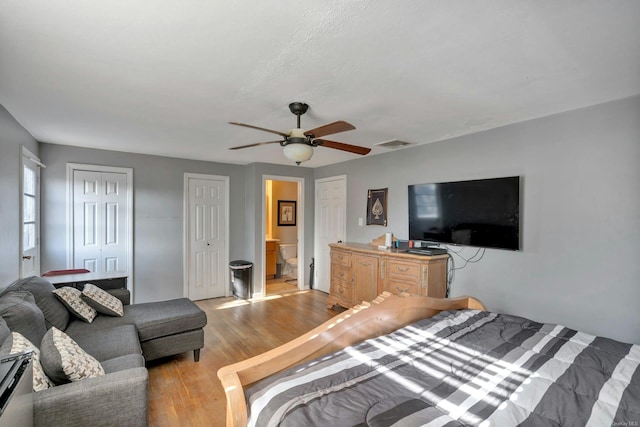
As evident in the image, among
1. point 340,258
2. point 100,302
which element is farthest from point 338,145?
point 100,302

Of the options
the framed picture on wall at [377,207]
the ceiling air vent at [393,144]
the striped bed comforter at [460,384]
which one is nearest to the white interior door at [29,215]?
the striped bed comforter at [460,384]

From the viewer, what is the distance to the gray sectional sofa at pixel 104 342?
1442 mm

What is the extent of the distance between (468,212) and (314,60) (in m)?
2.33

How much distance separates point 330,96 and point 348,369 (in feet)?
6.00

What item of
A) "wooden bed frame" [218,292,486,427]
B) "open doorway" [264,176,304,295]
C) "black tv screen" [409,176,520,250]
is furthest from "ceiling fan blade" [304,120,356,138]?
"open doorway" [264,176,304,295]

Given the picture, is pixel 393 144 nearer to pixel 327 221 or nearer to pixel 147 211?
pixel 327 221

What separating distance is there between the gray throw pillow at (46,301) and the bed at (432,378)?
195cm

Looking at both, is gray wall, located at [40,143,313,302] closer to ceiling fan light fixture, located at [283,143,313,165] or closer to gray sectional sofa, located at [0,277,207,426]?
gray sectional sofa, located at [0,277,207,426]

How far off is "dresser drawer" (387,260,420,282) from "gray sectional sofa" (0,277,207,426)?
2.14m

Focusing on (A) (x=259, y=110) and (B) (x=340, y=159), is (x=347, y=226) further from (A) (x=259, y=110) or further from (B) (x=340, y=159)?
(A) (x=259, y=110)

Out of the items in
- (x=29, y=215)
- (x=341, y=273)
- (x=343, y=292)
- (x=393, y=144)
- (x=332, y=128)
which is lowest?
(x=343, y=292)

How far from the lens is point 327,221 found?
5.46 m

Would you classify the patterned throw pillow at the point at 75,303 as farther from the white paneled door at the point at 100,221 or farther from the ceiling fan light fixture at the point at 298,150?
the ceiling fan light fixture at the point at 298,150

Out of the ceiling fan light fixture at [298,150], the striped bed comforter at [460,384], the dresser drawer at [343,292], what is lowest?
the dresser drawer at [343,292]
